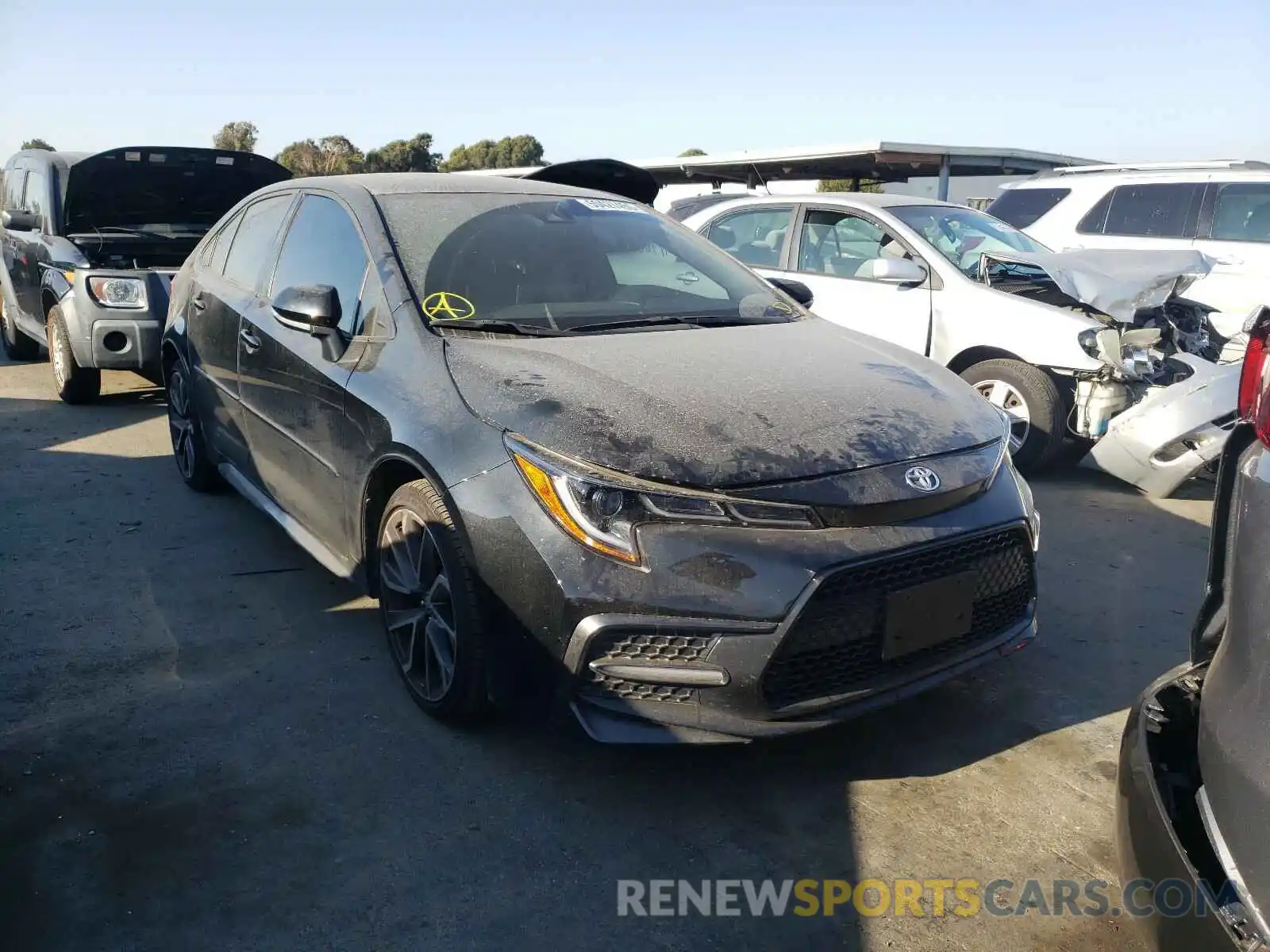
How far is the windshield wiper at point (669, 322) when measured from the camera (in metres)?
3.55

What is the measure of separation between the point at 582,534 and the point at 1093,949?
1493 mm

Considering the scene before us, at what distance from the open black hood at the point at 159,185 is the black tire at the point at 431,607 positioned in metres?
5.49

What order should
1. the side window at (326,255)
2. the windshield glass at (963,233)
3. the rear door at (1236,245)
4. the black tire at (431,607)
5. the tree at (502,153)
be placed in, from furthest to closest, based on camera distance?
1. the tree at (502,153)
2. the rear door at (1236,245)
3. the windshield glass at (963,233)
4. the side window at (326,255)
5. the black tire at (431,607)

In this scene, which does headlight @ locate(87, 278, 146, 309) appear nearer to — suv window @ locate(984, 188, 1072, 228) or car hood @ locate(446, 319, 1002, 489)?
car hood @ locate(446, 319, 1002, 489)

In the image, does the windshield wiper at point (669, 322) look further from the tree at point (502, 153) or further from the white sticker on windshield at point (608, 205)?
the tree at point (502, 153)

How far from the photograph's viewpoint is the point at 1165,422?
17.8ft

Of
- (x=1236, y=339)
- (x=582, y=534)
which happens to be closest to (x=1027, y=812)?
(x=582, y=534)

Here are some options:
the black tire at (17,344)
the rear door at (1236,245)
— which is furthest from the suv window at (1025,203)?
the black tire at (17,344)

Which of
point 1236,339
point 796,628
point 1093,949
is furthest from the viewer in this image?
point 1236,339

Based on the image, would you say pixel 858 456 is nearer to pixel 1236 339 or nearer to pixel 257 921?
pixel 257 921

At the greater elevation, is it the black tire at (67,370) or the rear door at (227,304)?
the rear door at (227,304)

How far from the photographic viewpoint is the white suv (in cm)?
771

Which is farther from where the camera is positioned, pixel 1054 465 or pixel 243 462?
pixel 1054 465

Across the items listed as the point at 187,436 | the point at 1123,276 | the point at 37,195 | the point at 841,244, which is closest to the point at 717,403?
the point at 187,436
